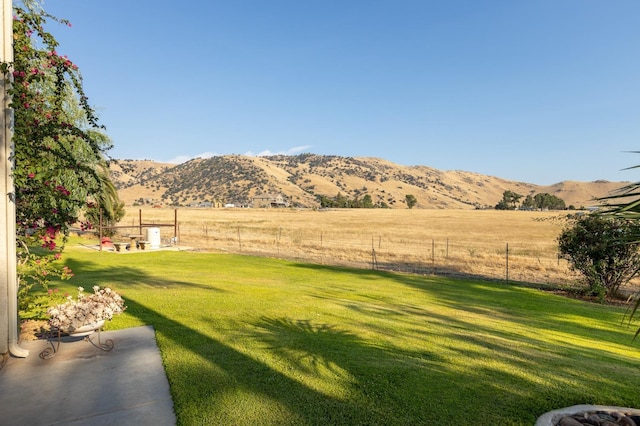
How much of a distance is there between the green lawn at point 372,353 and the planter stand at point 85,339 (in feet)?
2.99

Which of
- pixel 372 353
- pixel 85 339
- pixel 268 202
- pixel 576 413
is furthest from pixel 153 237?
pixel 268 202

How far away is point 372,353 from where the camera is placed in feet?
21.8

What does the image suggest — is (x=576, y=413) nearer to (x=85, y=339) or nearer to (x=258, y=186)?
(x=85, y=339)

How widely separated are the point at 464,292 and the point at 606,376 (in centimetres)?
841

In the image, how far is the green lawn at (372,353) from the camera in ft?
15.8

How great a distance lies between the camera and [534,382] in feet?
18.5

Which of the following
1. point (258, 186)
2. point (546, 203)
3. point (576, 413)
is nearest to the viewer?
point (576, 413)

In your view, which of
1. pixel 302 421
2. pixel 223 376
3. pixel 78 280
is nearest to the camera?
pixel 302 421

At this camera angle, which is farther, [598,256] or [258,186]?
[258,186]

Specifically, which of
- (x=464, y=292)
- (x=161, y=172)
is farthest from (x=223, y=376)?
(x=161, y=172)

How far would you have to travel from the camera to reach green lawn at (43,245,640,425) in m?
4.82

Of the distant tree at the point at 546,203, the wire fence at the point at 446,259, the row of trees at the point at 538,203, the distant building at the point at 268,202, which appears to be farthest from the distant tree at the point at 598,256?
the distant tree at the point at 546,203

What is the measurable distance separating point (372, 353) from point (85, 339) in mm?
5452

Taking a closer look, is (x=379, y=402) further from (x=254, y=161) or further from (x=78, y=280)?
(x=254, y=161)
